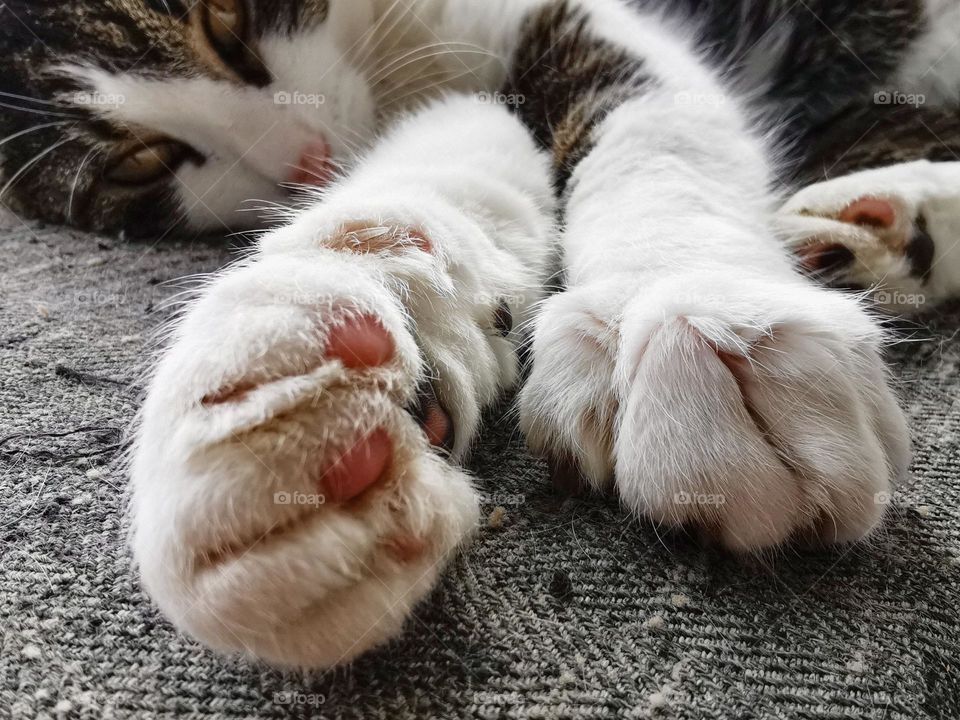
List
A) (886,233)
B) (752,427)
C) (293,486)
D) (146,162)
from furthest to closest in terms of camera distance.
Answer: (146,162) < (886,233) < (752,427) < (293,486)

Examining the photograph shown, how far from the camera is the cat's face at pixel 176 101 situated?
1.04m

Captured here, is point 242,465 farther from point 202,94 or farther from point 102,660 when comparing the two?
point 202,94

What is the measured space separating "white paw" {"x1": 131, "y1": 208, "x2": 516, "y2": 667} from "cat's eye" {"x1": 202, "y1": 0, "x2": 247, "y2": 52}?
2.40 ft

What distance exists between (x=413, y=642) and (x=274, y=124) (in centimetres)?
86

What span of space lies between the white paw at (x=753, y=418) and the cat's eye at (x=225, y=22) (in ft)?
2.70

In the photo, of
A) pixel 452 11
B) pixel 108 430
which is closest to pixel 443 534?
pixel 108 430

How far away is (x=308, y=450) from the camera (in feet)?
1.32

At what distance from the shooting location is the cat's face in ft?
3.42

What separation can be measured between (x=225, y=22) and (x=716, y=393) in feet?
3.03

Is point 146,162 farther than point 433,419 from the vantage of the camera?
Yes

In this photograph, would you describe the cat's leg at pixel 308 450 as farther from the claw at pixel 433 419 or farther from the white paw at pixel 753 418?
the white paw at pixel 753 418

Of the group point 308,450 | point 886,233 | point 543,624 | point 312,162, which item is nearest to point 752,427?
point 543,624

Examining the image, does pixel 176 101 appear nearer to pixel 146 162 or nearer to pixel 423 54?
pixel 146 162

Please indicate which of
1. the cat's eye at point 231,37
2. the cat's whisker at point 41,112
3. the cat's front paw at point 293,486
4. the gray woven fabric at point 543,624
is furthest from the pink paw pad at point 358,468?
the cat's whisker at point 41,112
